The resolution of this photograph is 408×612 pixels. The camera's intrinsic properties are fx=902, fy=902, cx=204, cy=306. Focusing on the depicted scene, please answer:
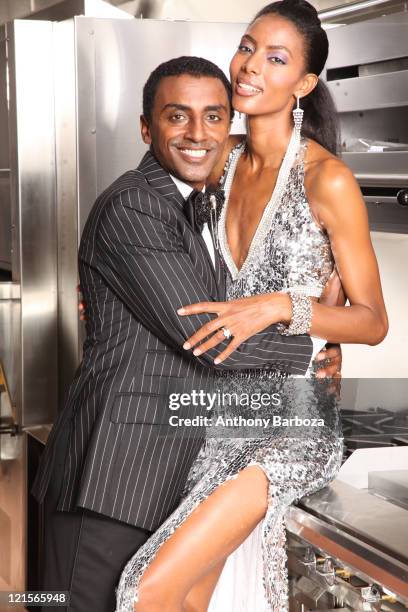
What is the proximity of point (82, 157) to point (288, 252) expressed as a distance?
1.44 meters

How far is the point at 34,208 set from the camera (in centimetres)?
330

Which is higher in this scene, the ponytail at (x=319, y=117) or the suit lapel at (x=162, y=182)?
the ponytail at (x=319, y=117)

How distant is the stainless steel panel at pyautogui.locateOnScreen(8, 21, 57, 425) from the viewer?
128 inches

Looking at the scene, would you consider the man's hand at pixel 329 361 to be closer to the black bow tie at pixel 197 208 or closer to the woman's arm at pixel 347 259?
the woman's arm at pixel 347 259

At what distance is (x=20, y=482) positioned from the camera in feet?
11.1

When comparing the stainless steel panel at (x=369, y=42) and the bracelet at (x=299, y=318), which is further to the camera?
the stainless steel panel at (x=369, y=42)

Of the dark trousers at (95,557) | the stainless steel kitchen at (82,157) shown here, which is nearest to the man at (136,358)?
the dark trousers at (95,557)

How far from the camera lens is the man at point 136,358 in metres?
1.52

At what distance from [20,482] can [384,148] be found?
6.39 ft

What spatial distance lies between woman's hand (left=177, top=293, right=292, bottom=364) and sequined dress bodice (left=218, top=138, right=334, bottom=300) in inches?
7.5

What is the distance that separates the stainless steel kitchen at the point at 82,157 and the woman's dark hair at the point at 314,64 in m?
0.19

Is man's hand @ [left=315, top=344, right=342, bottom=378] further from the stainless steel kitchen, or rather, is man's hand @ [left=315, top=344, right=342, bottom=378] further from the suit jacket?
the suit jacket

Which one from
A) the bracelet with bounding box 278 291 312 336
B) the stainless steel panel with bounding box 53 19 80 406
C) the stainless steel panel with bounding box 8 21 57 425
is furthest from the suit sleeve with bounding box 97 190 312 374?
the stainless steel panel with bounding box 8 21 57 425

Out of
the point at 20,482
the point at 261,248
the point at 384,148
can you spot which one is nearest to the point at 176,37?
the point at 384,148
